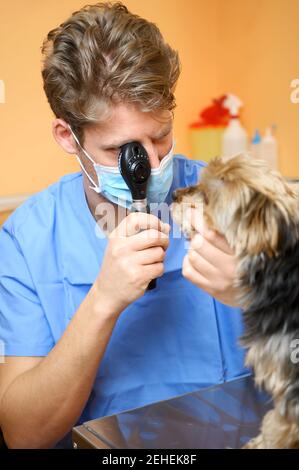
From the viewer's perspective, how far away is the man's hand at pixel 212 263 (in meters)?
0.97

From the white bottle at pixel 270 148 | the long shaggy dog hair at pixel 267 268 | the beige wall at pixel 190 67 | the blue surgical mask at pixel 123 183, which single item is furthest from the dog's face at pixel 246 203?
the white bottle at pixel 270 148

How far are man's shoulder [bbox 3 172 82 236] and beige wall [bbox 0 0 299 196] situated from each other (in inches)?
22.4

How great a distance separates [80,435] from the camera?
37.5 inches

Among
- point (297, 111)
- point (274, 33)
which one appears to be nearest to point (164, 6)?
point (274, 33)

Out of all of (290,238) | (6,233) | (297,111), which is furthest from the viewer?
(297,111)

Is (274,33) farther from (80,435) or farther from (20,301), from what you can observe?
(80,435)

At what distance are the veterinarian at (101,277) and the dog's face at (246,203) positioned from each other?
104mm

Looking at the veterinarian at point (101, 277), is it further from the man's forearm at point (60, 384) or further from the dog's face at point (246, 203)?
the dog's face at point (246, 203)

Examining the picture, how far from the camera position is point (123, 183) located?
124 cm

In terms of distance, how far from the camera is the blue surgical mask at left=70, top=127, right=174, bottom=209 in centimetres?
124

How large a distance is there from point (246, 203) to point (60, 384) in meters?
0.55

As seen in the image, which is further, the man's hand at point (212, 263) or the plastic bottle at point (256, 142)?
the plastic bottle at point (256, 142)

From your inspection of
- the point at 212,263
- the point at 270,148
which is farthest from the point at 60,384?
the point at 270,148

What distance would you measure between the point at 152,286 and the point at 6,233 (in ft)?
1.37
